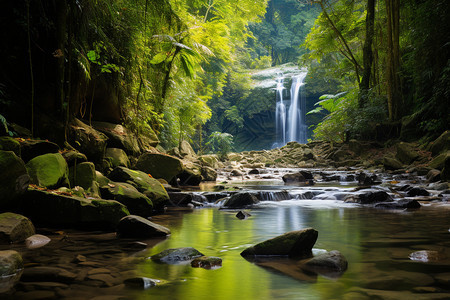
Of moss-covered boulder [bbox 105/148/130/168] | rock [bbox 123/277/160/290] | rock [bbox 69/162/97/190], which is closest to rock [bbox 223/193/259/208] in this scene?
moss-covered boulder [bbox 105/148/130/168]

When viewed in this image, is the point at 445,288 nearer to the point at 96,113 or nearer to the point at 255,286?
the point at 255,286

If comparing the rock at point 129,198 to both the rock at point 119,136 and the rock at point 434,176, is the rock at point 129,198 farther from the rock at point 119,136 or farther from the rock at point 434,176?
the rock at point 434,176

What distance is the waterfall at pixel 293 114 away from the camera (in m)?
30.6

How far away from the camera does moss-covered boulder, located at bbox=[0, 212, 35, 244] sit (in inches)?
110

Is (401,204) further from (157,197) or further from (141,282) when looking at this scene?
(141,282)

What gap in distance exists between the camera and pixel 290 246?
2.65 metres

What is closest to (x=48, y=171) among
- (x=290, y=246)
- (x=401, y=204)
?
(x=290, y=246)

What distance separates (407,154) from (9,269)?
10.6 meters

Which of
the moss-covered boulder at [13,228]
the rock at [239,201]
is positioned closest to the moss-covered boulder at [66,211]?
the moss-covered boulder at [13,228]

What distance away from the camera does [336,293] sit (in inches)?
74.4

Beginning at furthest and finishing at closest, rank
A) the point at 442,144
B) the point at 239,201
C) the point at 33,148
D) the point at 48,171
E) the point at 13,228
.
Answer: the point at 442,144 < the point at 239,201 < the point at 33,148 < the point at 48,171 < the point at 13,228

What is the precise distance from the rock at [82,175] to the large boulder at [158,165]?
8.66 ft

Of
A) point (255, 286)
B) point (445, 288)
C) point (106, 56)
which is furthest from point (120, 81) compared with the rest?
point (445, 288)

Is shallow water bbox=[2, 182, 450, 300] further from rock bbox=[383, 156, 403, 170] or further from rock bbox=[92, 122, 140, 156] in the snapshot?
rock bbox=[383, 156, 403, 170]
